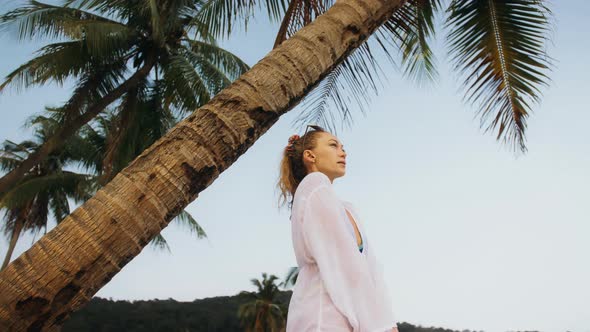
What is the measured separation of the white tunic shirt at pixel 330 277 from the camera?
206cm

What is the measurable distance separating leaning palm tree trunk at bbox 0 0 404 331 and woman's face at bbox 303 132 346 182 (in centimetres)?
23

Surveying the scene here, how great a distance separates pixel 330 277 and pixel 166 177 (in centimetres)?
73

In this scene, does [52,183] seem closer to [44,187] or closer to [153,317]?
[44,187]

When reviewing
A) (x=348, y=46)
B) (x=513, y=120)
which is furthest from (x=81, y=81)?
(x=348, y=46)

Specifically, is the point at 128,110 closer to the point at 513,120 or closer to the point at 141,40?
the point at 141,40

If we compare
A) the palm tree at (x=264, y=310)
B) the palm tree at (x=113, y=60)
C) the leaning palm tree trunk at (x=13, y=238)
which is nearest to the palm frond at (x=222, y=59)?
the palm tree at (x=113, y=60)

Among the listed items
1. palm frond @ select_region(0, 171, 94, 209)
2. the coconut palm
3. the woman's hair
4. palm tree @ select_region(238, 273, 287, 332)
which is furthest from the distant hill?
the woman's hair

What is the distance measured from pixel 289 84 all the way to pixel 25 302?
144cm

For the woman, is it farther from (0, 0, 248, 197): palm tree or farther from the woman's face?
(0, 0, 248, 197): palm tree

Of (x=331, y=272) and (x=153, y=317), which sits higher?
(x=153, y=317)

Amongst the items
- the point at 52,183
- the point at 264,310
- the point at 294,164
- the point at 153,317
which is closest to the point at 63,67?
the point at 52,183

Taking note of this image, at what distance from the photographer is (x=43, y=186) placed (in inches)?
686

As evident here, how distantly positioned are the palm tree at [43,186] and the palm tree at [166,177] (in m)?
15.8

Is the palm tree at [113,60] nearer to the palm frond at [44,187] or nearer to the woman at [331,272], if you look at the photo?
the palm frond at [44,187]
